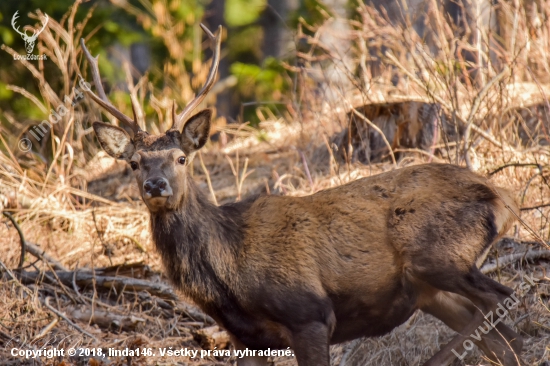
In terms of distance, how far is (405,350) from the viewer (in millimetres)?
6238

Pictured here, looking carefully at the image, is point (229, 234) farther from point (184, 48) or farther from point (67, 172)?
point (184, 48)

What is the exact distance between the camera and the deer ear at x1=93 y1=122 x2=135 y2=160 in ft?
20.0

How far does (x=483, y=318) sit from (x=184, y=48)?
1209 centimetres

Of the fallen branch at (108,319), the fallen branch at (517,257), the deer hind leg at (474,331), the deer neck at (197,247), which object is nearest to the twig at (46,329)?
the fallen branch at (108,319)

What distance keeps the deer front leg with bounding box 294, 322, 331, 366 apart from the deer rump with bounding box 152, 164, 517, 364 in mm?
97

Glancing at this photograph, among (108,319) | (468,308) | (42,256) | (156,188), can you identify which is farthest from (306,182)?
(156,188)

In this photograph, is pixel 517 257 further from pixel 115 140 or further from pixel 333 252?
pixel 115 140

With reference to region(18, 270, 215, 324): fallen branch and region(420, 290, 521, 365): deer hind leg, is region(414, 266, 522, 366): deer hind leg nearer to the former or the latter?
region(420, 290, 521, 365): deer hind leg

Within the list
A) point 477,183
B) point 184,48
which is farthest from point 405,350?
point 184,48

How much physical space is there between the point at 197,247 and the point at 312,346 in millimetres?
1144

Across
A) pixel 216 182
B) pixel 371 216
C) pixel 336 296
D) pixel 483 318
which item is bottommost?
pixel 216 182

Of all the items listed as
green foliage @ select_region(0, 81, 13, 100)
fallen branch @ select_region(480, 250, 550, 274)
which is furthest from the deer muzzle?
green foliage @ select_region(0, 81, 13, 100)

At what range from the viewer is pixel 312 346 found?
5.20 m

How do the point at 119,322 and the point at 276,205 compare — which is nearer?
the point at 276,205
